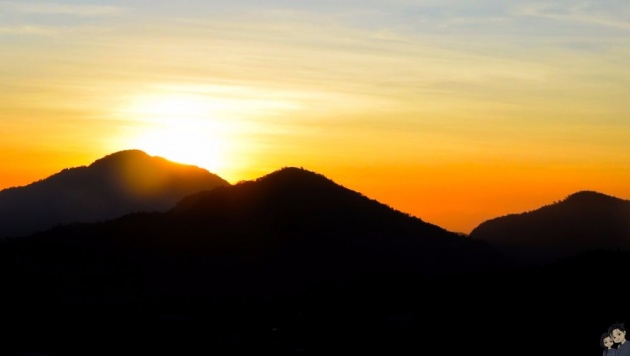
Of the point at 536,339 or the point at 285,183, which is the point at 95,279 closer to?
the point at 285,183

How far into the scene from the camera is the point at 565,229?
399 feet

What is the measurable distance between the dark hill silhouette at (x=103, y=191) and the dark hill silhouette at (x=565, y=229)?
127ft

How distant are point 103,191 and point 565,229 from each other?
59018mm

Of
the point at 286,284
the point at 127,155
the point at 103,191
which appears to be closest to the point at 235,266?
the point at 286,284

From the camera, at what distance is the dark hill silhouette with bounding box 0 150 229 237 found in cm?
12825

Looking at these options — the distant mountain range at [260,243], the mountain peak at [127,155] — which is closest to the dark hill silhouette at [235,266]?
the distant mountain range at [260,243]

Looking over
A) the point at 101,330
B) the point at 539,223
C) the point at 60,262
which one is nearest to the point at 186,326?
the point at 101,330

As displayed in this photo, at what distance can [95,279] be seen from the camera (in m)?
64.6

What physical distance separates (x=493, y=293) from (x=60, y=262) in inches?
1201

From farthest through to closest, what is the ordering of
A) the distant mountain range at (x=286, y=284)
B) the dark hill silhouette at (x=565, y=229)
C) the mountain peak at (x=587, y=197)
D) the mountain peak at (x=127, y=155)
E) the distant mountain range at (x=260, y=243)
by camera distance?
1. the mountain peak at (x=127, y=155)
2. the mountain peak at (x=587, y=197)
3. the dark hill silhouette at (x=565, y=229)
4. the distant mountain range at (x=260, y=243)
5. the distant mountain range at (x=286, y=284)

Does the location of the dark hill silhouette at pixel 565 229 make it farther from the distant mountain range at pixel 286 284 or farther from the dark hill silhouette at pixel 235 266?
the dark hill silhouette at pixel 235 266

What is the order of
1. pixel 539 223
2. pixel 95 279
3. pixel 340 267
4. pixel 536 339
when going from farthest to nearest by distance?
pixel 539 223 → pixel 340 267 → pixel 95 279 → pixel 536 339

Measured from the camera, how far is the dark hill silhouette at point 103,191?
128 m

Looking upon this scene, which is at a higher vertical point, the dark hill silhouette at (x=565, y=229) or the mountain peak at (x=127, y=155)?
the mountain peak at (x=127, y=155)
